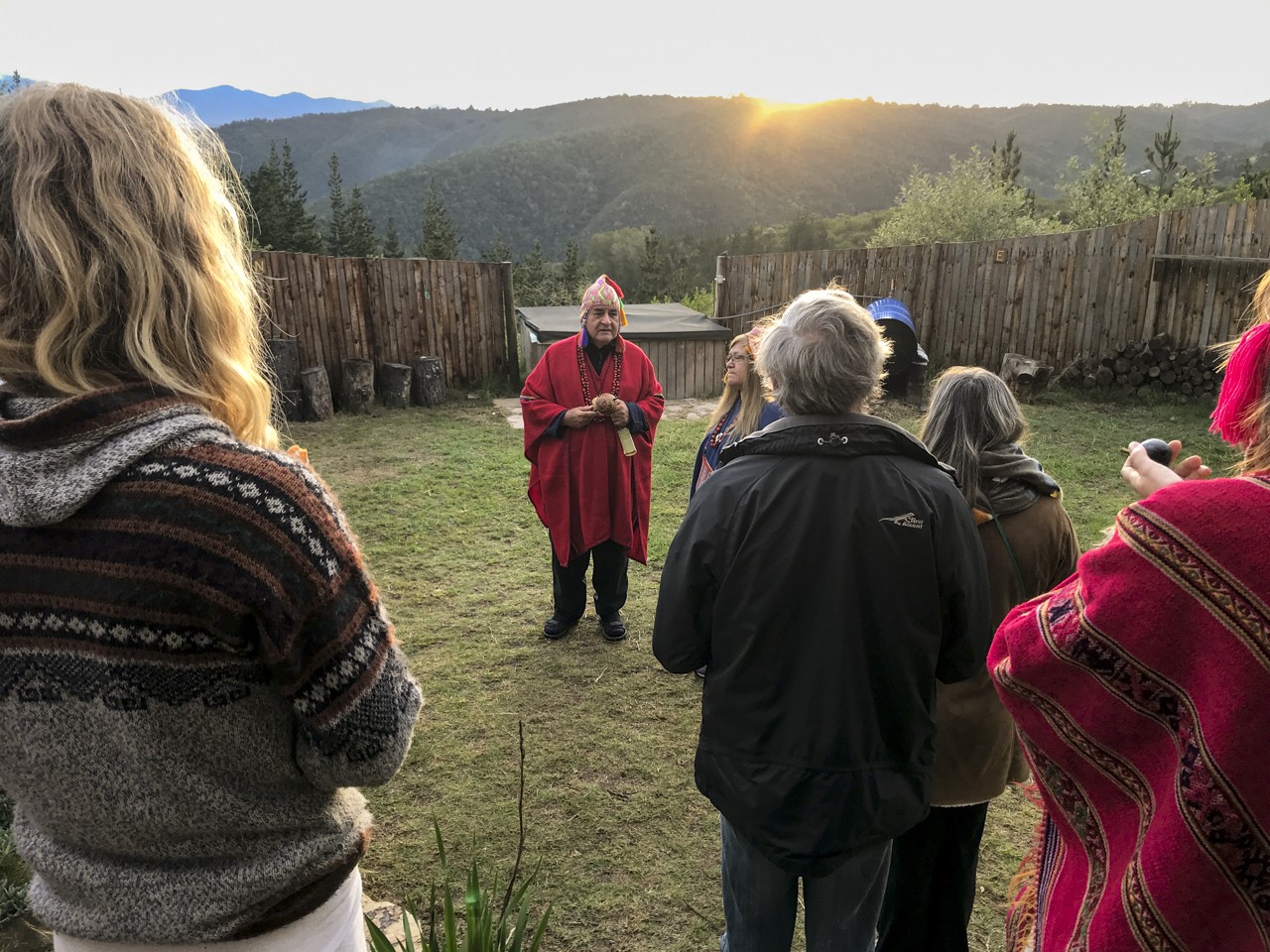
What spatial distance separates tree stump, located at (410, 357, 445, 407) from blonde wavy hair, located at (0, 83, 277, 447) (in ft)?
34.3

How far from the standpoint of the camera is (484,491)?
7367 millimetres

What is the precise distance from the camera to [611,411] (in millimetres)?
4344

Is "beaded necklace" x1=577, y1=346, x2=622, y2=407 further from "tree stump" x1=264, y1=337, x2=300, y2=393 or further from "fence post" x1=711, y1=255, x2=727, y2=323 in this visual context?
"fence post" x1=711, y1=255, x2=727, y2=323

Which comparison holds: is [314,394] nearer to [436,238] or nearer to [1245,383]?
[1245,383]

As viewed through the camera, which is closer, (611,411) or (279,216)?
(611,411)

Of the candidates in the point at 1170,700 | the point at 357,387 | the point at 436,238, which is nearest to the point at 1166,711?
the point at 1170,700

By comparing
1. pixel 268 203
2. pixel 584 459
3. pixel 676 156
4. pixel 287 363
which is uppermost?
pixel 676 156

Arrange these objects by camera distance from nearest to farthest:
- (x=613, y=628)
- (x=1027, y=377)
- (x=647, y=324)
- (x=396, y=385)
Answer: (x=613, y=628) < (x=1027, y=377) < (x=396, y=385) < (x=647, y=324)

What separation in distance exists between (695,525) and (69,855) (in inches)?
49.0

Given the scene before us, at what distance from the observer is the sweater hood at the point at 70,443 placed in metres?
0.90

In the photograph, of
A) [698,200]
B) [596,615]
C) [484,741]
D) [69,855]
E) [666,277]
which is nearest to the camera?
[69,855]

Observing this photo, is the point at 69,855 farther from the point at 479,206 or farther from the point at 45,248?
the point at 479,206

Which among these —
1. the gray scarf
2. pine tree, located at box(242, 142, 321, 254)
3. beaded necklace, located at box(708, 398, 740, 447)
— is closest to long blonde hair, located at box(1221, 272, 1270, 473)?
the gray scarf

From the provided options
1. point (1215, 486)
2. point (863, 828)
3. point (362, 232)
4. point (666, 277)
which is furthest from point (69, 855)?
point (666, 277)
